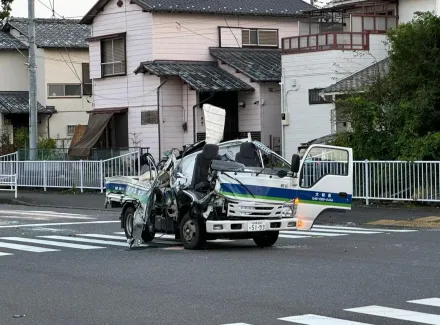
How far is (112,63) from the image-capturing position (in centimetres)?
4334

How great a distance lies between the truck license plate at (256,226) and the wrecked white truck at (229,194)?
0.06ft

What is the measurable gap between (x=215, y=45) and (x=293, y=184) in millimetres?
25463

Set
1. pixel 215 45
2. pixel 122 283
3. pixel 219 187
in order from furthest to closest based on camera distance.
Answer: pixel 215 45 < pixel 219 187 < pixel 122 283

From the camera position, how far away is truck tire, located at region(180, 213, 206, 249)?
17.3 meters

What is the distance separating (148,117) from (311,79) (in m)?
8.11

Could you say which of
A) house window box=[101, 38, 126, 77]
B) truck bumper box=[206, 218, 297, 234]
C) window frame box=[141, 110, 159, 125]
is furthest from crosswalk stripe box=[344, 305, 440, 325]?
house window box=[101, 38, 126, 77]

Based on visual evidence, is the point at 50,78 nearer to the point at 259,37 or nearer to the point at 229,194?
the point at 259,37

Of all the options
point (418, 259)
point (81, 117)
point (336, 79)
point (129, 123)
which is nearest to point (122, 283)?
point (418, 259)

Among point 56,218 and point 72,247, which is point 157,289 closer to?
point 72,247

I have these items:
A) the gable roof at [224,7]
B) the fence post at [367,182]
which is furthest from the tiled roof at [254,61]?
the fence post at [367,182]

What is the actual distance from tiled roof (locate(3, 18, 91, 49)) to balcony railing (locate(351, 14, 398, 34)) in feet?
67.5

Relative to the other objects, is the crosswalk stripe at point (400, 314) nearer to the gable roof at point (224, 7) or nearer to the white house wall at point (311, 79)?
the white house wall at point (311, 79)

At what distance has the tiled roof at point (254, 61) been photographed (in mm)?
40094

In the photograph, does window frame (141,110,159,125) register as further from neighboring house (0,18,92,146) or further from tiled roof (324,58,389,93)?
neighboring house (0,18,92,146)
